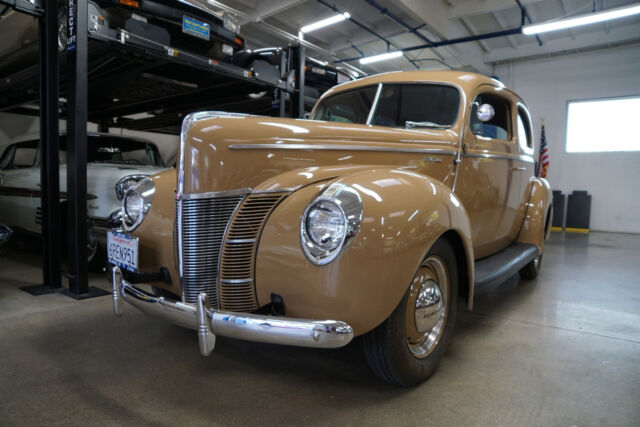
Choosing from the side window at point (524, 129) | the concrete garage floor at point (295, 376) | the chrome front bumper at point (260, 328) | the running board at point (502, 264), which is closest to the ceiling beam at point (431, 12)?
the side window at point (524, 129)

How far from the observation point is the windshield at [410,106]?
267cm

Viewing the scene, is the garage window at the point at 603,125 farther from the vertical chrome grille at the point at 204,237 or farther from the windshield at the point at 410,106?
the vertical chrome grille at the point at 204,237

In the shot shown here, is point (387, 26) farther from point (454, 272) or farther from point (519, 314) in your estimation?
point (454, 272)

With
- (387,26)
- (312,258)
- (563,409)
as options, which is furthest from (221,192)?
(387,26)

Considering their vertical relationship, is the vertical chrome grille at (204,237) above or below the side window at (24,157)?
below

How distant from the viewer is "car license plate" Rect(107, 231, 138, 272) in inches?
72.8

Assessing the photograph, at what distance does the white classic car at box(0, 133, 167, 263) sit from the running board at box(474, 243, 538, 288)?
279cm

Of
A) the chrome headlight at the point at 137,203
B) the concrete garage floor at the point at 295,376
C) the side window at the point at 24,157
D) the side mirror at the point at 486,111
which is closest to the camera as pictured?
the concrete garage floor at the point at 295,376

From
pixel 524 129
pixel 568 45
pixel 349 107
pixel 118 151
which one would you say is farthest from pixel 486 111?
pixel 568 45

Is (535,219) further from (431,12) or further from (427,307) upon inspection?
(431,12)

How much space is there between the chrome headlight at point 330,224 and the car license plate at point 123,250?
2.84 ft

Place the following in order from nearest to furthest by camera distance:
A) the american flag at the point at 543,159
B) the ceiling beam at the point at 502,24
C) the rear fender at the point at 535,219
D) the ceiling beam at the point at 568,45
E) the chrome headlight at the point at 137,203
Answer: the chrome headlight at the point at 137,203 → the rear fender at the point at 535,219 → the ceiling beam at the point at 502,24 → the ceiling beam at the point at 568,45 → the american flag at the point at 543,159

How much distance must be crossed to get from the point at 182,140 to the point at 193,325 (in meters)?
0.76

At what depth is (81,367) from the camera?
1.98 meters
